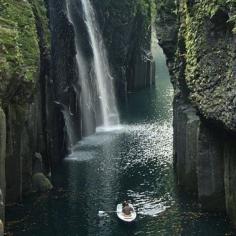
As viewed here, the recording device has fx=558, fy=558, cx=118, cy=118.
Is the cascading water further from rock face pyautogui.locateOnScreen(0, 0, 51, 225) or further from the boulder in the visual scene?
the boulder

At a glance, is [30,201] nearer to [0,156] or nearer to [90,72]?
[0,156]

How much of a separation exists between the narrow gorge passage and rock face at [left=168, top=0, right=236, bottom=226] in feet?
5.21

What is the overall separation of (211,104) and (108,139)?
2456cm

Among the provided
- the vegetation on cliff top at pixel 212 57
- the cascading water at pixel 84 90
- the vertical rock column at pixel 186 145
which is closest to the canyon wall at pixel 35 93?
the cascading water at pixel 84 90

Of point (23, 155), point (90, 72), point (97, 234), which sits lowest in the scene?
point (97, 234)

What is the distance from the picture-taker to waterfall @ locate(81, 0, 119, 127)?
66.0 meters

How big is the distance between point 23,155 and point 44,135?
6.38 meters

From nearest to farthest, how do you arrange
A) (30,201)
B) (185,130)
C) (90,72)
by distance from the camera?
(30,201) < (185,130) < (90,72)

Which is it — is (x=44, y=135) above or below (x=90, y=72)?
below

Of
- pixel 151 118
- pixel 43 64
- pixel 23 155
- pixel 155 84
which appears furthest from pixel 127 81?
pixel 23 155

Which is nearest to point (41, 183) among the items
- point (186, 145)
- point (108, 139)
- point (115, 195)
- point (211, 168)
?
point (115, 195)

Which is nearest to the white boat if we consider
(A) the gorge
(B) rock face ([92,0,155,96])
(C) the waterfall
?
(A) the gorge

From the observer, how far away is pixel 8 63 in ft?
109

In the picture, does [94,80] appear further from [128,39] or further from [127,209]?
[127,209]
